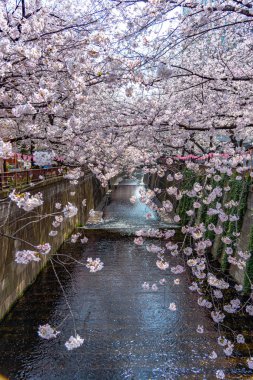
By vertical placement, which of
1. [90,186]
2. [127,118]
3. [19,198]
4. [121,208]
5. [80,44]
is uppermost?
Answer: [80,44]

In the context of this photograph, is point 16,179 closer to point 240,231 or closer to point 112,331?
point 112,331

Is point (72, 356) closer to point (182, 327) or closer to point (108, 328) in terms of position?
point (108, 328)

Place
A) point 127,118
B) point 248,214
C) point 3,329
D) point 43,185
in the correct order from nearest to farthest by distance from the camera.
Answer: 1. point 3,329
2. point 127,118
3. point 248,214
4. point 43,185

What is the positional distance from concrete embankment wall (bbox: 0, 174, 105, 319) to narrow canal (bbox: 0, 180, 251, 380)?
0.47 meters

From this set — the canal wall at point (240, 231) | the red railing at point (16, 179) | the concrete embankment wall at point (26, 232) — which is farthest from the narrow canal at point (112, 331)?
the red railing at point (16, 179)

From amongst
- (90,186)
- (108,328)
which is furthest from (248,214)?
(90,186)

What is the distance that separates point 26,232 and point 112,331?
4414mm

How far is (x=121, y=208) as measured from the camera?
1249 inches

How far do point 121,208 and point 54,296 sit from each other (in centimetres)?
2055

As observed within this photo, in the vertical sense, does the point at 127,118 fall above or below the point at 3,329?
above

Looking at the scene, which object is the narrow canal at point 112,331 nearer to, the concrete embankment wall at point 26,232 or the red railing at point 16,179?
the concrete embankment wall at point 26,232

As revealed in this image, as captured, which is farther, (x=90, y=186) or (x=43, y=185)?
(x=90, y=186)

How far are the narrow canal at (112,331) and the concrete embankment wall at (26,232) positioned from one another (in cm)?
47

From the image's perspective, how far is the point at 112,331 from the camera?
9.05m
